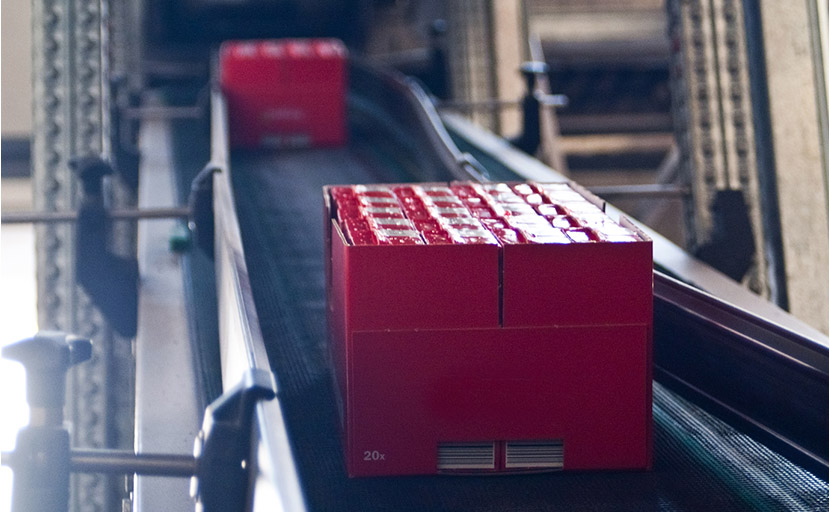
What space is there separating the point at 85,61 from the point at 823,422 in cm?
287

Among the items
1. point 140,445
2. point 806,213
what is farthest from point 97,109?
point 806,213

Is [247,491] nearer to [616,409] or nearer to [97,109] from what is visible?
[616,409]

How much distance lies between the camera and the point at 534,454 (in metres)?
1.65

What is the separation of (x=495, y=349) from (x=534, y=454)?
0.73 ft

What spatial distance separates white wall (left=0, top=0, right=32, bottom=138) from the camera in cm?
1023

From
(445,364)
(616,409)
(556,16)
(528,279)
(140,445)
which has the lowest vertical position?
(140,445)

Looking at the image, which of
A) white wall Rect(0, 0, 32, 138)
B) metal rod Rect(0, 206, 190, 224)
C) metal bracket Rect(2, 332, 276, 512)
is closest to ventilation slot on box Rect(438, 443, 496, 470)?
metal bracket Rect(2, 332, 276, 512)

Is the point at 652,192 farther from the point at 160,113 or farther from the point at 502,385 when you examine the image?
the point at 160,113

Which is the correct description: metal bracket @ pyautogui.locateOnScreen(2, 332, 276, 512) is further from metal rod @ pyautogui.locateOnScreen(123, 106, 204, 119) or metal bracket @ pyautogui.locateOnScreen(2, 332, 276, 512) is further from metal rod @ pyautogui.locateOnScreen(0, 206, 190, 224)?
metal rod @ pyautogui.locateOnScreen(123, 106, 204, 119)

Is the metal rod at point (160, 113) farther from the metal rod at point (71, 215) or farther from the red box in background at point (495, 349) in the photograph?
the red box in background at point (495, 349)

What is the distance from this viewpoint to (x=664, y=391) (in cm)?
208

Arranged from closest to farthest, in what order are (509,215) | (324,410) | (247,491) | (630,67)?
1. (247,491)
2. (509,215)
3. (324,410)
4. (630,67)

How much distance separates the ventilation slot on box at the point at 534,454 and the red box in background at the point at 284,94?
3.83 m

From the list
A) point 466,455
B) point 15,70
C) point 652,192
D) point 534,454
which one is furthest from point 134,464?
point 15,70
